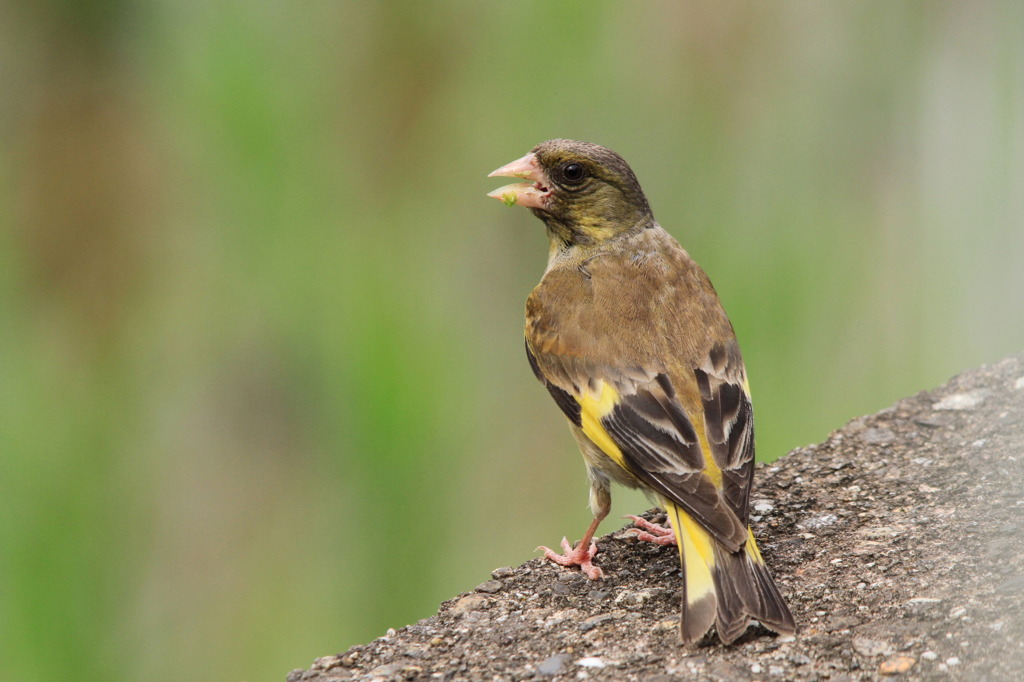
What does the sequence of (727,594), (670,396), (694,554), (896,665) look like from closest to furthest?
1. (896,665)
2. (727,594)
3. (694,554)
4. (670,396)

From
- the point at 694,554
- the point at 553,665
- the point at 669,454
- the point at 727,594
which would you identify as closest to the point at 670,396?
the point at 669,454

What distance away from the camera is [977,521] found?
125 inches

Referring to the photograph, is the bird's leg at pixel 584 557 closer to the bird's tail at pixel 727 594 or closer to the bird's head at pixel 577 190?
the bird's tail at pixel 727 594

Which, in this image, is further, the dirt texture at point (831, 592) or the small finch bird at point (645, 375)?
the small finch bird at point (645, 375)

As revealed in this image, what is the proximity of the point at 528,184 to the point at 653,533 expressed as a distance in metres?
1.34

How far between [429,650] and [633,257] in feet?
5.16

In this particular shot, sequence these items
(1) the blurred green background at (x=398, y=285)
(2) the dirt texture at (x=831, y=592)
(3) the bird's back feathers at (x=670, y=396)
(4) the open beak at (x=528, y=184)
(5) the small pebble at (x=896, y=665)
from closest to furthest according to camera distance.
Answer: (5) the small pebble at (x=896, y=665)
(2) the dirt texture at (x=831, y=592)
(3) the bird's back feathers at (x=670, y=396)
(4) the open beak at (x=528, y=184)
(1) the blurred green background at (x=398, y=285)

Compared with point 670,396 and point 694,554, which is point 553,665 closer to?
point 694,554

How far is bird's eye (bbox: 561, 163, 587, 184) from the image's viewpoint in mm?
4172

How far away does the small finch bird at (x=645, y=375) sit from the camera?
9.39 ft

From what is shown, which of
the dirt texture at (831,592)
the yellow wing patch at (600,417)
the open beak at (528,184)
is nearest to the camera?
the dirt texture at (831,592)

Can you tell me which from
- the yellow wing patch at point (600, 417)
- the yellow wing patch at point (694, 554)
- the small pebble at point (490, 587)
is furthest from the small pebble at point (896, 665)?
the small pebble at point (490, 587)

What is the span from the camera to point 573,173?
13.7ft

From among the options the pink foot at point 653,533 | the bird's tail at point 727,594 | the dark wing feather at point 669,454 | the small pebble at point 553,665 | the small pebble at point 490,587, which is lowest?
the small pebble at point 553,665
